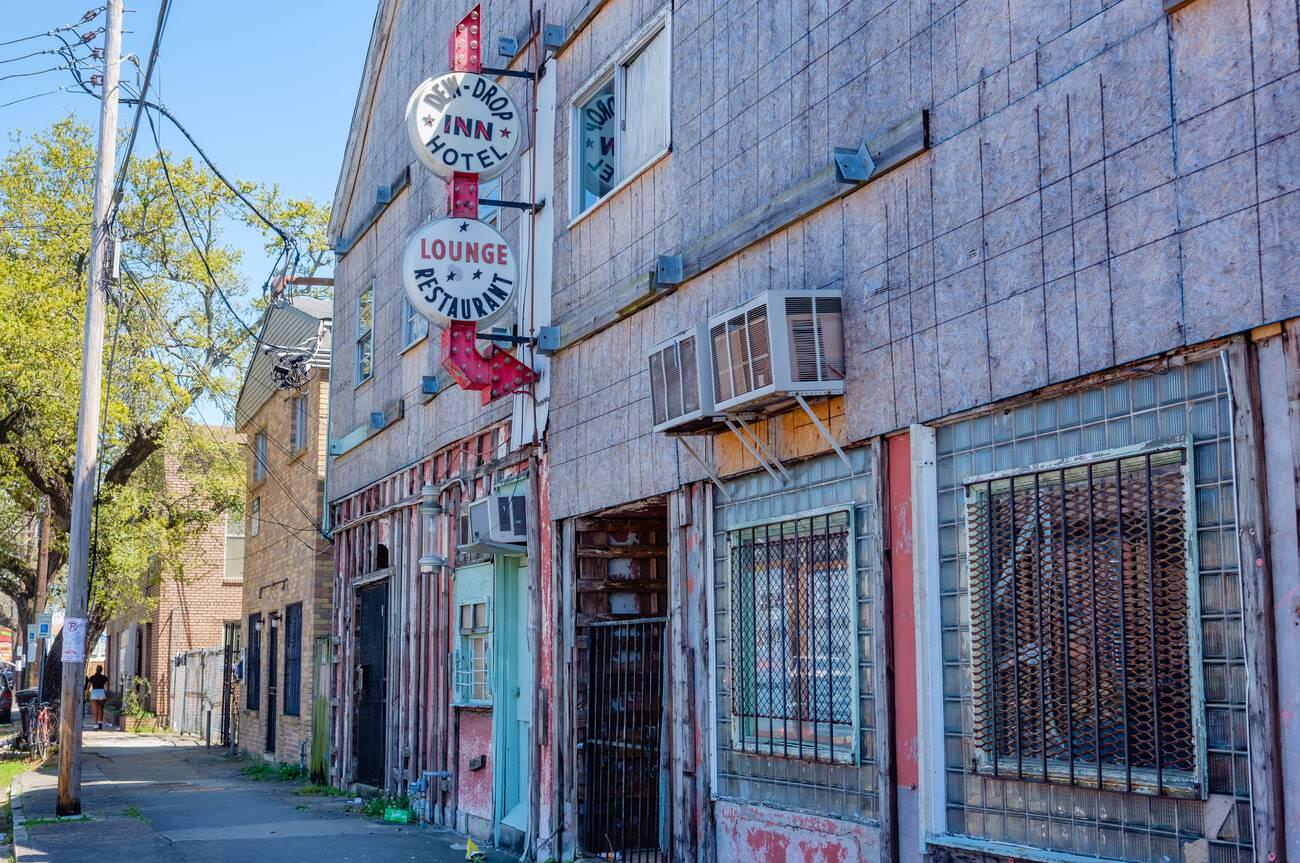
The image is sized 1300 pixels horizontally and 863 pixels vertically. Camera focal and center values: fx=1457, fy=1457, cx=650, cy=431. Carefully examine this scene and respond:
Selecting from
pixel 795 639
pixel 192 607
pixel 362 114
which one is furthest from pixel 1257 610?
pixel 192 607

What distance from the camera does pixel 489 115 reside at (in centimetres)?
1255

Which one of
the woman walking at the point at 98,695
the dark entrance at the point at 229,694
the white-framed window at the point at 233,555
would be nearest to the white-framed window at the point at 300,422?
the dark entrance at the point at 229,694

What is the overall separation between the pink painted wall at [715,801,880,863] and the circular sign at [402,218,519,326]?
16.1ft

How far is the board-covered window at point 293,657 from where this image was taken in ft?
72.4

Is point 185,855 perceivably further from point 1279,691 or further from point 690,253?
point 1279,691

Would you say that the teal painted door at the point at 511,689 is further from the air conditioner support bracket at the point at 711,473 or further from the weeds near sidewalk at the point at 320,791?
the weeds near sidewalk at the point at 320,791

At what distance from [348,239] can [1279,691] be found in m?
16.5

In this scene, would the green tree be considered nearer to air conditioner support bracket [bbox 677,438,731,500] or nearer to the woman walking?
the woman walking

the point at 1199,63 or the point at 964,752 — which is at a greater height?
the point at 1199,63

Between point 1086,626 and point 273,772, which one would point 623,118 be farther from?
point 273,772

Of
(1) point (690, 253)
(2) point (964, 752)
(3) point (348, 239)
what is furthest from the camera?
(3) point (348, 239)

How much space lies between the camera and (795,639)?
28.8ft

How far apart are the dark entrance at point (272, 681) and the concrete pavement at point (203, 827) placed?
1.58m

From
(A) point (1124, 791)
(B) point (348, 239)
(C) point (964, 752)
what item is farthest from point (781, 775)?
(B) point (348, 239)
